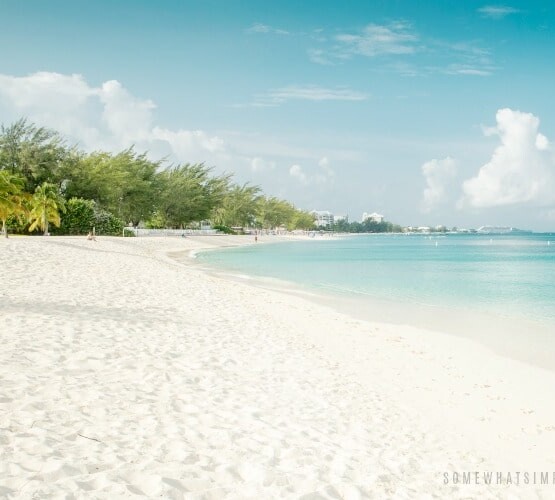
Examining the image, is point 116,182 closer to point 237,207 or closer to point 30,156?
point 30,156

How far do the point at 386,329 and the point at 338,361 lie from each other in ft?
16.1

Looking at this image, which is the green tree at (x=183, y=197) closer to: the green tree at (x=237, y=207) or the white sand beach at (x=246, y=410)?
the green tree at (x=237, y=207)

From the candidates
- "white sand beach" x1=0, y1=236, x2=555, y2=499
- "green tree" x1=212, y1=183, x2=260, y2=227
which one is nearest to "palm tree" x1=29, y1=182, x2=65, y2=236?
"white sand beach" x1=0, y1=236, x2=555, y2=499

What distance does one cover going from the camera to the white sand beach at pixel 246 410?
451cm

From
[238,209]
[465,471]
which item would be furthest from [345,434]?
[238,209]

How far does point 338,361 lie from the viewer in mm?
9969

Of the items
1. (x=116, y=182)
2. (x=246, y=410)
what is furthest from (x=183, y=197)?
(x=246, y=410)

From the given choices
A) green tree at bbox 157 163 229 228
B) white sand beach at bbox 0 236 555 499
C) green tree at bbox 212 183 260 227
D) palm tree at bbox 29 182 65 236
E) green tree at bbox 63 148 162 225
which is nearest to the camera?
white sand beach at bbox 0 236 555 499

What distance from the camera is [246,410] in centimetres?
635

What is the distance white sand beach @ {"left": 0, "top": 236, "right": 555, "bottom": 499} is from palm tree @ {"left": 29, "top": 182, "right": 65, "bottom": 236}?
34.9 metres

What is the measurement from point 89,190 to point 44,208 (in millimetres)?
14314

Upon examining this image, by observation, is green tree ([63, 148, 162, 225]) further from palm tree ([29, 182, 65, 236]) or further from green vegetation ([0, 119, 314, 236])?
palm tree ([29, 182, 65, 236])

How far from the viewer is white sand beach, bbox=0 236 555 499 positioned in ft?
14.8

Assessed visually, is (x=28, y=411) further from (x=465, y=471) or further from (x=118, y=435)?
(x=465, y=471)
